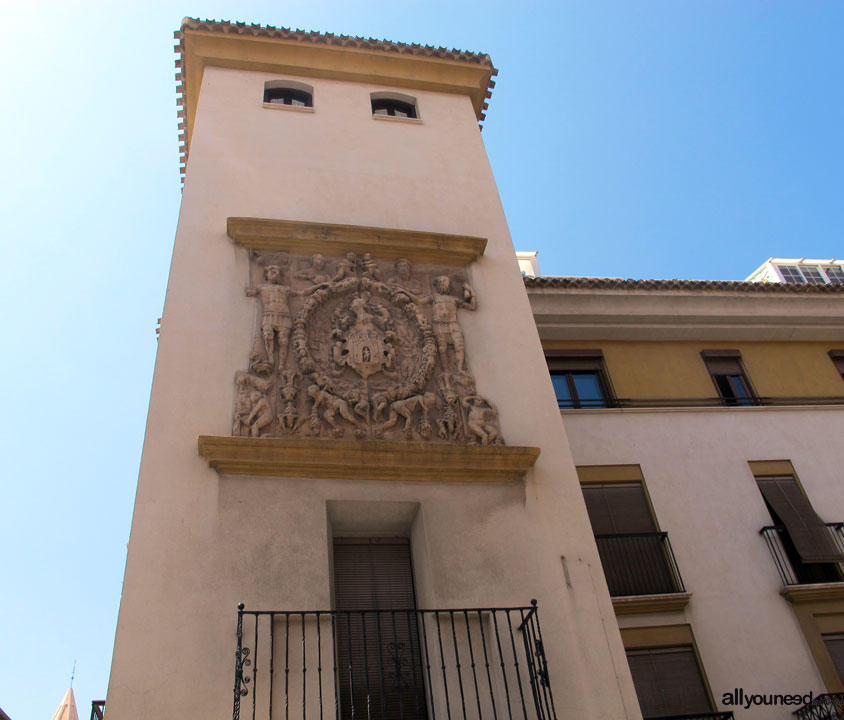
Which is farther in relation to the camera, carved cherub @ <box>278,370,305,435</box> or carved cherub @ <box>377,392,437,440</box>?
carved cherub @ <box>377,392,437,440</box>


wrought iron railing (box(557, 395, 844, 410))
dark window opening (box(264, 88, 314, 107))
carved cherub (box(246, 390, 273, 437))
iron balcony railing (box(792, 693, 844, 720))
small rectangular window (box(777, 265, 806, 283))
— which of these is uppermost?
small rectangular window (box(777, 265, 806, 283))

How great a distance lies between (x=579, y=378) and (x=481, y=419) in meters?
5.25

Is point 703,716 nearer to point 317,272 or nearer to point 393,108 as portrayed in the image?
point 317,272

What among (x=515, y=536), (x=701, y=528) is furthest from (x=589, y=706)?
(x=701, y=528)

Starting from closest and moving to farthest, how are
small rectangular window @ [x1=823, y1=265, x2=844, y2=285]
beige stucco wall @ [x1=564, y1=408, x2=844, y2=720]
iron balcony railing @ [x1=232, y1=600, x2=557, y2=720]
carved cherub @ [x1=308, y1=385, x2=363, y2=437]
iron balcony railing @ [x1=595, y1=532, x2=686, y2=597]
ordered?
iron balcony railing @ [x1=232, y1=600, x2=557, y2=720] → carved cherub @ [x1=308, y1=385, x2=363, y2=437] → beige stucco wall @ [x1=564, y1=408, x2=844, y2=720] → iron balcony railing @ [x1=595, y1=532, x2=686, y2=597] → small rectangular window @ [x1=823, y1=265, x2=844, y2=285]

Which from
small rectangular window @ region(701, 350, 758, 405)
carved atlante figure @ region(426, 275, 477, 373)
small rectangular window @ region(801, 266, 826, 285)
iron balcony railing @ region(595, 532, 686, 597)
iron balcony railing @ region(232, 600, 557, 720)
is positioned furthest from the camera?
small rectangular window @ region(801, 266, 826, 285)

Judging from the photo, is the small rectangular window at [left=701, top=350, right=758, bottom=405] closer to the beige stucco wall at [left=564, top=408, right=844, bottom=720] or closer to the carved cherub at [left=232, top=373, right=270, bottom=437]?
the beige stucco wall at [left=564, top=408, right=844, bottom=720]

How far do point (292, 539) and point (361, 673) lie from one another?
3.95 feet

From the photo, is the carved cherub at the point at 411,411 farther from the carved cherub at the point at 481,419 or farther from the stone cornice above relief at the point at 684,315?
the stone cornice above relief at the point at 684,315

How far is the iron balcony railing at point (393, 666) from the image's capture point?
5.61 m

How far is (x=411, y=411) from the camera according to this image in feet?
24.6

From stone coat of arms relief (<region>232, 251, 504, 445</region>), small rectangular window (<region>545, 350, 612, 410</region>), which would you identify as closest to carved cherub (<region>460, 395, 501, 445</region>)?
stone coat of arms relief (<region>232, 251, 504, 445</region>)

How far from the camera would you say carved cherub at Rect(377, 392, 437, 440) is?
7.36 metres

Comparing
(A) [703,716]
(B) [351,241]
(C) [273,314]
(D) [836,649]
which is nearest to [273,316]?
(C) [273,314]
